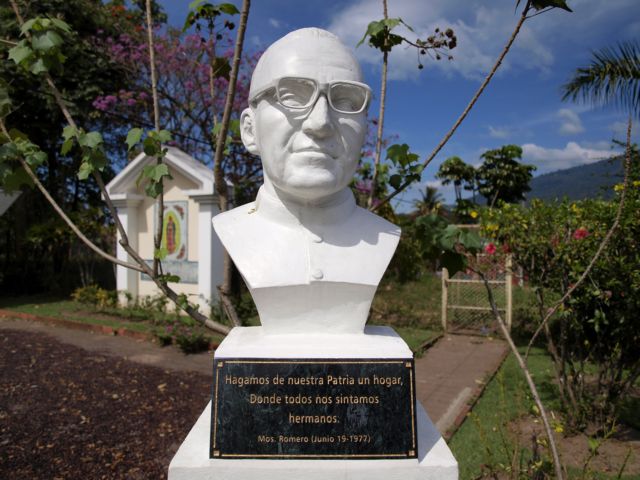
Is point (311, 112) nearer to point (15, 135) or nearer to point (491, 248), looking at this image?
point (15, 135)

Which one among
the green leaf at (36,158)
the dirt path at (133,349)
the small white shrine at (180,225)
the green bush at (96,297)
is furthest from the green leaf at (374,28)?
the green bush at (96,297)

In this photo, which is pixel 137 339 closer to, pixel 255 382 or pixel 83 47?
pixel 255 382

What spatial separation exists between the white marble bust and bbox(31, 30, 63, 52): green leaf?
920 millimetres

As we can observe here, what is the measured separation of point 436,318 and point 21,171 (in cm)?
784

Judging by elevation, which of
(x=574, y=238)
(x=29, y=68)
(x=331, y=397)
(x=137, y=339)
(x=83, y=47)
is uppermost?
(x=83, y=47)

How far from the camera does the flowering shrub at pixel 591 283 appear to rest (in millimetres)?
4164

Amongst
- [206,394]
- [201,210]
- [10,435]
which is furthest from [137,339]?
[10,435]

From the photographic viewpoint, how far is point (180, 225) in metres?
9.19

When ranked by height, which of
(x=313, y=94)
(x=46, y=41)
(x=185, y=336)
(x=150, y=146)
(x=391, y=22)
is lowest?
(x=185, y=336)

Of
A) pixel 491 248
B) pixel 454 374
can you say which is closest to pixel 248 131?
pixel 491 248

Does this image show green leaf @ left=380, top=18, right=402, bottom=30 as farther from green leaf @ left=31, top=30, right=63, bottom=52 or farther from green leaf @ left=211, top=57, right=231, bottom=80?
green leaf @ left=31, top=30, right=63, bottom=52

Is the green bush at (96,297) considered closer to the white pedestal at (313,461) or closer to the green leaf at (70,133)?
the green leaf at (70,133)

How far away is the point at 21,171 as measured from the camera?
254 cm

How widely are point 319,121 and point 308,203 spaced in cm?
42
